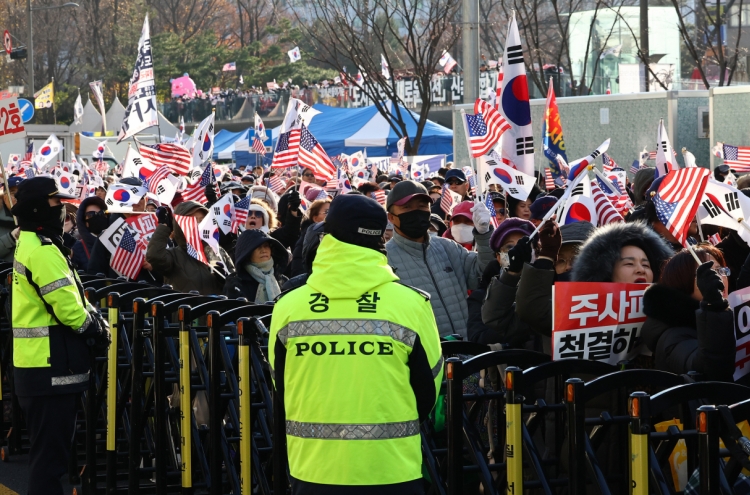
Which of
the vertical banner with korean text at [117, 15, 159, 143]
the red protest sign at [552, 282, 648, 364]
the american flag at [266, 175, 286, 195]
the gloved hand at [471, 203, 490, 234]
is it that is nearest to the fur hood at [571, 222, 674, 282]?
the red protest sign at [552, 282, 648, 364]

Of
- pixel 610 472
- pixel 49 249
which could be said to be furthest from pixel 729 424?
pixel 49 249

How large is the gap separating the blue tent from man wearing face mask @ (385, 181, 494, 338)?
24041 mm

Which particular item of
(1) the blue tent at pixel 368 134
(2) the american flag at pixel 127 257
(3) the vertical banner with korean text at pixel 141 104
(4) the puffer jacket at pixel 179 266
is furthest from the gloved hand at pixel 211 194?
(1) the blue tent at pixel 368 134

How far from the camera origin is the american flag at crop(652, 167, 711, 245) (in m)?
6.58

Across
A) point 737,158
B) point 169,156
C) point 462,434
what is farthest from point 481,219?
point 169,156

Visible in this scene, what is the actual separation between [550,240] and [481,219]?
78.4 inches

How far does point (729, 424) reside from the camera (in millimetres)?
4012

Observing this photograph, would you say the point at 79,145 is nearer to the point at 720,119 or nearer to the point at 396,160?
the point at 396,160

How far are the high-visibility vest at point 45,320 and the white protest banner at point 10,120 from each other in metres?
4.63

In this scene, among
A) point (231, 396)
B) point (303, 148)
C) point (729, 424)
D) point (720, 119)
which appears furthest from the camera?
point (720, 119)

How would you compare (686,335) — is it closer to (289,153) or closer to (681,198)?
(681,198)

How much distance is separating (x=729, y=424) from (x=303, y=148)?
12.3 meters

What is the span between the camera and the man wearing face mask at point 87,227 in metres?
11.4

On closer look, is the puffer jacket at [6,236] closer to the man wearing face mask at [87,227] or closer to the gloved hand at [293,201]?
the man wearing face mask at [87,227]
